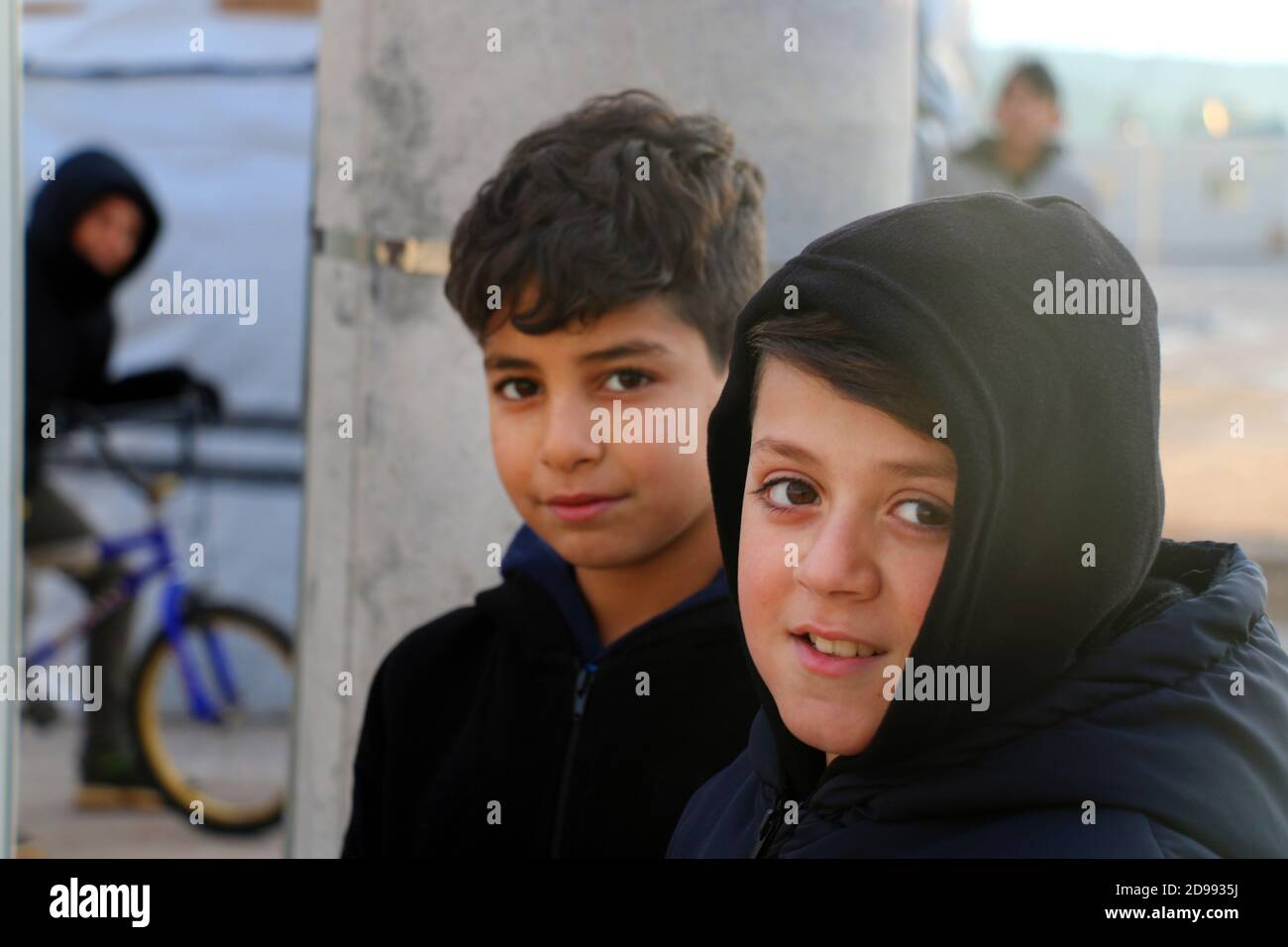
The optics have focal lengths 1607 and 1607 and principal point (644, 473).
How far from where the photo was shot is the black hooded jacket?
4.34 meters

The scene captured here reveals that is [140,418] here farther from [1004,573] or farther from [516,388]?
[1004,573]

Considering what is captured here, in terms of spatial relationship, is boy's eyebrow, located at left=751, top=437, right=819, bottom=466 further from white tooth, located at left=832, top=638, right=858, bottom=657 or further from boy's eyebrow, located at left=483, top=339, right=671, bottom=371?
boy's eyebrow, located at left=483, top=339, right=671, bottom=371

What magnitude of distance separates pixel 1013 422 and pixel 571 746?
693 mm

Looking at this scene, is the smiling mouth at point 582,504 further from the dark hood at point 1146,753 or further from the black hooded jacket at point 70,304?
the black hooded jacket at point 70,304

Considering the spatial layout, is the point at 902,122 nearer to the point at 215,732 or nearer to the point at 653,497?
the point at 653,497

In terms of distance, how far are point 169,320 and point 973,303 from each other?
15.6 feet

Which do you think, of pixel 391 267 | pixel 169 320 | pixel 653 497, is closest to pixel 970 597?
pixel 653 497

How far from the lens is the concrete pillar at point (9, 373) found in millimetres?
1818

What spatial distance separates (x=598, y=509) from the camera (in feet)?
5.45

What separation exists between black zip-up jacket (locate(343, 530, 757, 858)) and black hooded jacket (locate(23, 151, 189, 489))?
292 cm

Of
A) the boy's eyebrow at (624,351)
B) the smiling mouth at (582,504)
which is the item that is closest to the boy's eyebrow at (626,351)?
the boy's eyebrow at (624,351)

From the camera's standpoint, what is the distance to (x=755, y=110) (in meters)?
1.96

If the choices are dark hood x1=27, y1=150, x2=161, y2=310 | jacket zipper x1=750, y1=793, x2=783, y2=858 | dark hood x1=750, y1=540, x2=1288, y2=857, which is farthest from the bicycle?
dark hood x1=750, y1=540, x2=1288, y2=857

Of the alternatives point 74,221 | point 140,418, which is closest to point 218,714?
point 140,418
